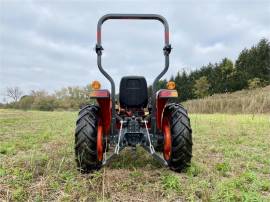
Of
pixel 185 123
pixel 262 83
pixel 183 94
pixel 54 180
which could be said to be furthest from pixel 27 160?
pixel 183 94

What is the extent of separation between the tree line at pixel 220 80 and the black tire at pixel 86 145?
29950 mm

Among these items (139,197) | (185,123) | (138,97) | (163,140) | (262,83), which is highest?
(262,83)

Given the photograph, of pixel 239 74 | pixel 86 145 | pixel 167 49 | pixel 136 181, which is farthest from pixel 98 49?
pixel 239 74

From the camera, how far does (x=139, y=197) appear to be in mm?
2881

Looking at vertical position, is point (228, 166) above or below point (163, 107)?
below

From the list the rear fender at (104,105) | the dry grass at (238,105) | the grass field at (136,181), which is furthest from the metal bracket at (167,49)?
the dry grass at (238,105)

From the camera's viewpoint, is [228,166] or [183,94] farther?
[183,94]

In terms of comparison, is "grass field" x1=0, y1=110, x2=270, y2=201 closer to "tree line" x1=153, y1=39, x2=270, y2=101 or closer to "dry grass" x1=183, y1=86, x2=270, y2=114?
"dry grass" x1=183, y1=86, x2=270, y2=114

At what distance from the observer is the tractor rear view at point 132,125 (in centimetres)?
350

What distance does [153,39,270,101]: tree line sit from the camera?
128 feet

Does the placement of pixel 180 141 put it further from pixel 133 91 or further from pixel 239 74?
pixel 239 74

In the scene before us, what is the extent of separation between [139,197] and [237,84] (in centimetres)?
4032

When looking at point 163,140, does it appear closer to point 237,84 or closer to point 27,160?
point 27,160

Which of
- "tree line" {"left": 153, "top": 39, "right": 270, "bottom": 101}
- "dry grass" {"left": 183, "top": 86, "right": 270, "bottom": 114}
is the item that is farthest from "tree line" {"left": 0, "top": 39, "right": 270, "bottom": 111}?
"dry grass" {"left": 183, "top": 86, "right": 270, "bottom": 114}
